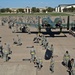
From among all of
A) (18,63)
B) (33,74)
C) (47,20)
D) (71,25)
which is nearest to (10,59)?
(18,63)

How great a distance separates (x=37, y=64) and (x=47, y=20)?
Result: 2078cm

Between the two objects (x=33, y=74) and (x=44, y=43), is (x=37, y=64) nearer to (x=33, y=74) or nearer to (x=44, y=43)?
(x=33, y=74)

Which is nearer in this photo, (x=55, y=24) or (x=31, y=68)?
(x=31, y=68)

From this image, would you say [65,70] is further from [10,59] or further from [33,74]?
[10,59]

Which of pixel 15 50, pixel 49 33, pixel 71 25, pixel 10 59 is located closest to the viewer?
pixel 10 59

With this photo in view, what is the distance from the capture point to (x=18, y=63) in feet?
68.6

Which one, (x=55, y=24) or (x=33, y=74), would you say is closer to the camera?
(x=33, y=74)

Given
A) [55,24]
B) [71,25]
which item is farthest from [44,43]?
[71,25]

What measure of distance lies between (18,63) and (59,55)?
16.5 feet

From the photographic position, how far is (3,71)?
722 inches

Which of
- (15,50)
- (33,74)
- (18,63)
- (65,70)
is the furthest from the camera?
(15,50)

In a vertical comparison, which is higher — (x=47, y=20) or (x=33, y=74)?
(x=47, y=20)

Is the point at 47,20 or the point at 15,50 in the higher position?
the point at 47,20

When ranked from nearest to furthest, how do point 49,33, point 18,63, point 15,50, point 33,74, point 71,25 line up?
point 33,74
point 18,63
point 15,50
point 49,33
point 71,25
